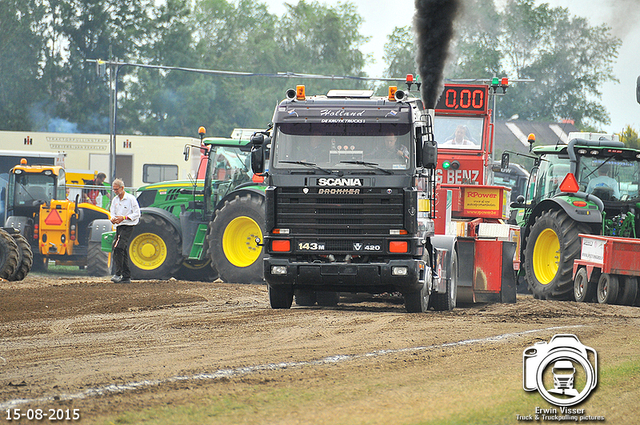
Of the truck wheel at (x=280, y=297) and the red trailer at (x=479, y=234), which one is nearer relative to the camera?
the truck wheel at (x=280, y=297)

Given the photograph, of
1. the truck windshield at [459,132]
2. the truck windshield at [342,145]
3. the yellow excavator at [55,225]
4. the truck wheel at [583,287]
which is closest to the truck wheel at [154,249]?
the yellow excavator at [55,225]

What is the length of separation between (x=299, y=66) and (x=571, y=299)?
62.3 m

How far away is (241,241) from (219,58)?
196ft

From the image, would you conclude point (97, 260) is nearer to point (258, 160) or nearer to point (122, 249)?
point (122, 249)

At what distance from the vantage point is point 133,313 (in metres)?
12.1

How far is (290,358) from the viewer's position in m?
8.05

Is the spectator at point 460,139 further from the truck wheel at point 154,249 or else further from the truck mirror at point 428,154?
the truck mirror at point 428,154

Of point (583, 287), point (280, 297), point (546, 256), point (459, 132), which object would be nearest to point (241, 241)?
point (280, 297)

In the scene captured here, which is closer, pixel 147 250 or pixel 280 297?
pixel 280 297

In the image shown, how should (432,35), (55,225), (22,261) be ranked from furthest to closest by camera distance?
(55,225)
(22,261)
(432,35)

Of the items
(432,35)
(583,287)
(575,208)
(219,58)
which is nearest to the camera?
(583,287)

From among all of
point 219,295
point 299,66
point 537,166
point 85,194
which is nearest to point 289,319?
point 219,295

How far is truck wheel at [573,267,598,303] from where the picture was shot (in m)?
14.5

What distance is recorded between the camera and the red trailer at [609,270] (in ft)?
44.8
